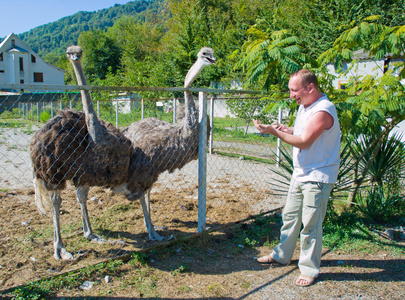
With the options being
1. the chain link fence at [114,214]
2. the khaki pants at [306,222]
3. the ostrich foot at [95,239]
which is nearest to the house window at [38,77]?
the chain link fence at [114,214]

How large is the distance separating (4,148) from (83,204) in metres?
8.34

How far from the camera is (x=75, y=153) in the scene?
336 centimetres

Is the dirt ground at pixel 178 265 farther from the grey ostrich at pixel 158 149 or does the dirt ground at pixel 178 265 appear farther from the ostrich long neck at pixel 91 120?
the ostrich long neck at pixel 91 120

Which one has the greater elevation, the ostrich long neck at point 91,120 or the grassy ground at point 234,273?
the ostrich long neck at point 91,120

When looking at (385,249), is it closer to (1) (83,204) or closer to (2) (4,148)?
(1) (83,204)

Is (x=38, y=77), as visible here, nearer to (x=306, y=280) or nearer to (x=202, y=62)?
(x=202, y=62)

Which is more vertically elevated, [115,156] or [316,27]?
[316,27]

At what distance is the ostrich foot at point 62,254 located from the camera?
3574 mm

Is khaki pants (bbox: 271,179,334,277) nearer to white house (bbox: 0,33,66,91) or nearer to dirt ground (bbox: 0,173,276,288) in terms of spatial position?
dirt ground (bbox: 0,173,276,288)

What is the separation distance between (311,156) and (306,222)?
23.7 inches

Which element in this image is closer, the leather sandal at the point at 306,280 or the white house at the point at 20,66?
the leather sandal at the point at 306,280

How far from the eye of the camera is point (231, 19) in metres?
→ 33.8

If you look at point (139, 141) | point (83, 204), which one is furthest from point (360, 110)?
point (83, 204)

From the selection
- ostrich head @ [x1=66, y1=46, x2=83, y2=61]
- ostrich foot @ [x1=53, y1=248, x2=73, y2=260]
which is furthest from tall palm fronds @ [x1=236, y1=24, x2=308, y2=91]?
ostrich foot @ [x1=53, y1=248, x2=73, y2=260]
